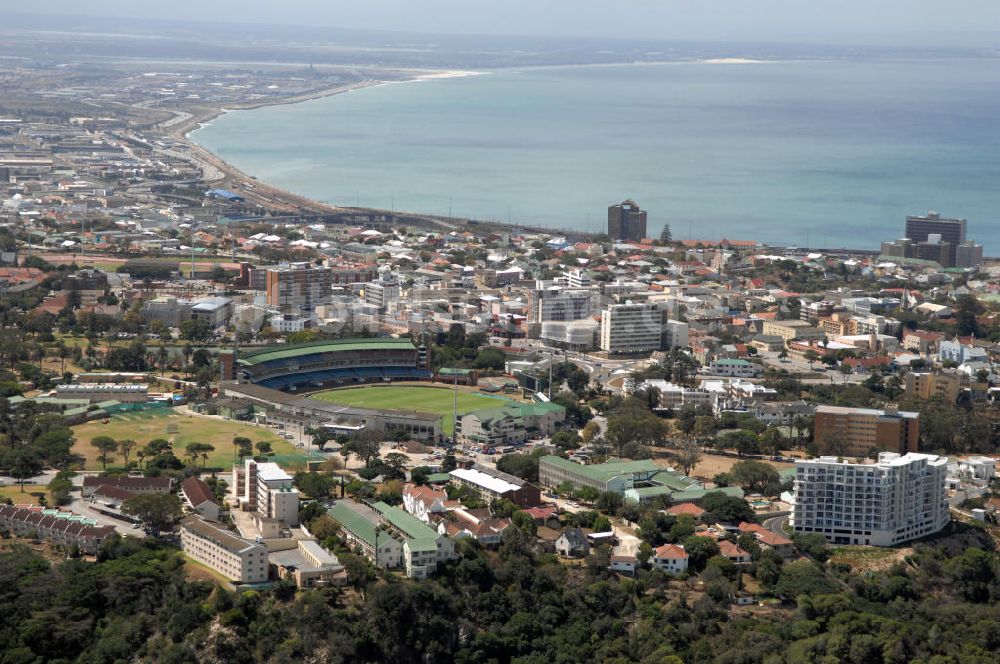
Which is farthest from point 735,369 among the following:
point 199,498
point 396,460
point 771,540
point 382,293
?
point 199,498

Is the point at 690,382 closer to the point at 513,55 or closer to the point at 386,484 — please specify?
the point at 386,484

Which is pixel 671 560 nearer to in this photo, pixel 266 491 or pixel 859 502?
pixel 859 502

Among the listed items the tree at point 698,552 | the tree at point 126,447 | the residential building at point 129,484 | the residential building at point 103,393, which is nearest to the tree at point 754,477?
the tree at point 698,552

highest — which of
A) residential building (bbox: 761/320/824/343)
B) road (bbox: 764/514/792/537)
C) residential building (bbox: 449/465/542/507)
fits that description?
residential building (bbox: 449/465/542/507)

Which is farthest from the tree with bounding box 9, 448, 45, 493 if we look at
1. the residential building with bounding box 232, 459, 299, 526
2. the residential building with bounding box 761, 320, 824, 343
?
the residential building with bounding box 761, 320, 824, 343

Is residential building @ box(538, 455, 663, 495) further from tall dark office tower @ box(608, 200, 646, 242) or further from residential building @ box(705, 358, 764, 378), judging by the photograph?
tall dark office tower @ box(608, 200, 646, 242)

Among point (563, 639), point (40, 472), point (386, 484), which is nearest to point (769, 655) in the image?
point (563, 639)
